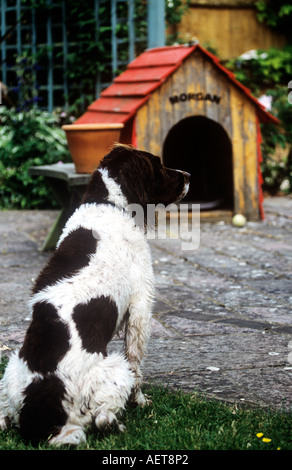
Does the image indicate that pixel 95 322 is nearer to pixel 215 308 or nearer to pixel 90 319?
pixel 90 319

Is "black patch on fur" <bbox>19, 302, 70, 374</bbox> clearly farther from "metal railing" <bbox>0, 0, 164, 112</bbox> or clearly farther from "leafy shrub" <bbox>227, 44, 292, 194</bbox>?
"metal railing" <bbox>0, 0, 164, 112</bbox>

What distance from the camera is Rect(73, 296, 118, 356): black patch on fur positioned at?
2449 millimetres

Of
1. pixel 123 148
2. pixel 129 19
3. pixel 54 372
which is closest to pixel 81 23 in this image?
pixel 129 19

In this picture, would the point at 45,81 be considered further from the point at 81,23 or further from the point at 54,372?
the point at 54,372

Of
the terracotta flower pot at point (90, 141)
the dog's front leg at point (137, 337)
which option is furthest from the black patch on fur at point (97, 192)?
the terracotta flower pot at point (90, 141)

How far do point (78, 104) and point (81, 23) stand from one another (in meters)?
1.15

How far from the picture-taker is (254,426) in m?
2.59

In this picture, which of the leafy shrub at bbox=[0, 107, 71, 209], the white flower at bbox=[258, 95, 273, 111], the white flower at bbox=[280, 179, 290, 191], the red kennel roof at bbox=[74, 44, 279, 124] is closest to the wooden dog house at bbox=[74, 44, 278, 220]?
the red kennel roof at bbox=[74, 44, 279, 124]

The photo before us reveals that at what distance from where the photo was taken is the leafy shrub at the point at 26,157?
865cm

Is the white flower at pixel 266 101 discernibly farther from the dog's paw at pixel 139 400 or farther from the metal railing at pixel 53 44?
the dog's paw at pixel 139 400

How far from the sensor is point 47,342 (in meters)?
2.42

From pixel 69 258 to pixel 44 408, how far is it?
585 mm

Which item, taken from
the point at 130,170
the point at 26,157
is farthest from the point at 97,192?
the point at 26,157

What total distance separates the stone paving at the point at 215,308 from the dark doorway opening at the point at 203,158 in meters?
0.67
